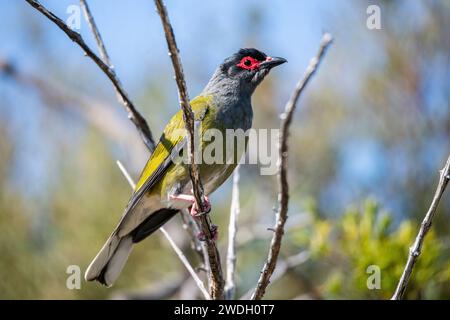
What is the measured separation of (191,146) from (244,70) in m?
1.93

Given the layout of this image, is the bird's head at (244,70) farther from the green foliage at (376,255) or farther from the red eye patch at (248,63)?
the green foliage at (376,255)

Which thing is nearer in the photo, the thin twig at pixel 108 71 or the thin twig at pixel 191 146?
the thin twig at pixel 191 146

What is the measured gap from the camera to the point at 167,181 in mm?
3748

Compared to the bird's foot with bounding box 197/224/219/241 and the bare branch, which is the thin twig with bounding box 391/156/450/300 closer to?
the bird's foot with bounding box 197/224/219/241

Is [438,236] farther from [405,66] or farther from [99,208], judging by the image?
[99,208]

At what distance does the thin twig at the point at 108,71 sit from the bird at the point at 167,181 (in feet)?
0.69

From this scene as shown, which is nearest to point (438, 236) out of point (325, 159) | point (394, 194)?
point (394, 194)

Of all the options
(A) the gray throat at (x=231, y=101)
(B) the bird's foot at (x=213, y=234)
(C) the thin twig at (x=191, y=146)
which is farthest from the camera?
(A) the gray throat at (x=231, y=101)

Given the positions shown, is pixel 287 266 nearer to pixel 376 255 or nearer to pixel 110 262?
pixel 376 255

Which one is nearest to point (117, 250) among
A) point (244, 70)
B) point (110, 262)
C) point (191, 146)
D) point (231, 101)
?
point (110, 262)

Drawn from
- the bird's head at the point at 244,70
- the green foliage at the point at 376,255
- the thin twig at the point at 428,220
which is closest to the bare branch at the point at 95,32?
the bird's head at the point at 244,70

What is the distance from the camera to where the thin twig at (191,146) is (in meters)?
2.08

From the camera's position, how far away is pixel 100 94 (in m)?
5.86

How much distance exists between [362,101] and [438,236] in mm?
1111
